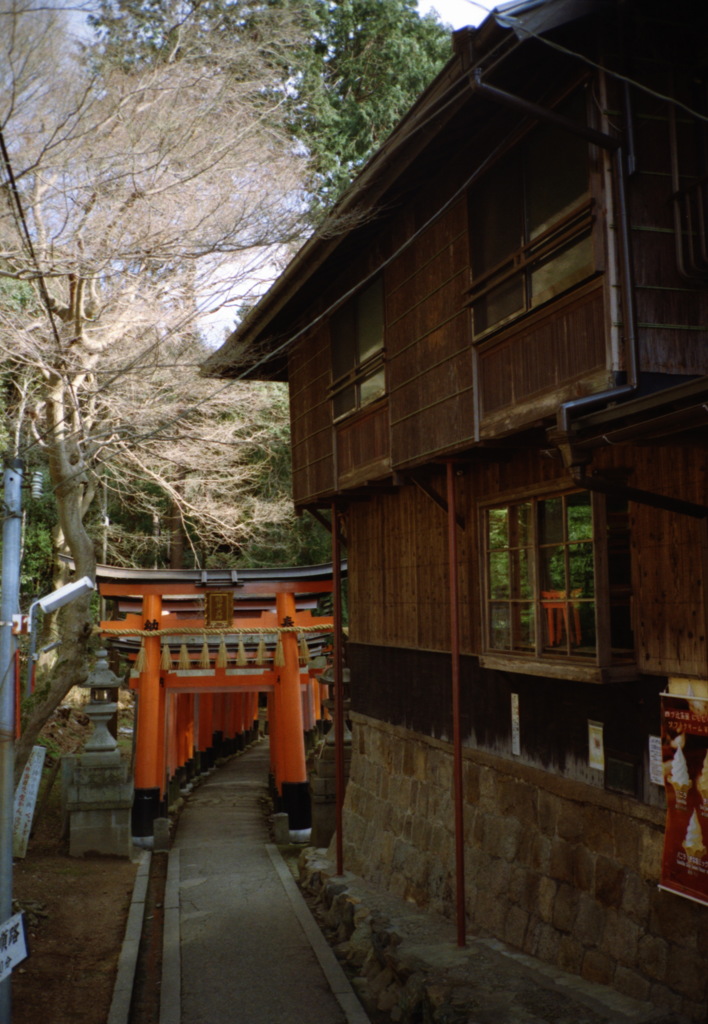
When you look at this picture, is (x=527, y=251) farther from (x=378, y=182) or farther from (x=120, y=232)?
(x=120, y=232)

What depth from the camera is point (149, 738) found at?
63.3 ft

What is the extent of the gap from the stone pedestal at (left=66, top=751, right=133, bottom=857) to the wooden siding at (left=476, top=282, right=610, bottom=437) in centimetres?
1122

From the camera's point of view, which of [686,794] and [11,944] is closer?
[686,794]

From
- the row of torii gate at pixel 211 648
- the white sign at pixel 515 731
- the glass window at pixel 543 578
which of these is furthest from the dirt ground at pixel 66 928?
the glass window at pixel 543 578

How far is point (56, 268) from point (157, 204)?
2.08 meters

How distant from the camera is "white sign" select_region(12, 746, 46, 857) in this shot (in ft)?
50.8

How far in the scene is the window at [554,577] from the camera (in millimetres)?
8141

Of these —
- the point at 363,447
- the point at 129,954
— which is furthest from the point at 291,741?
the point at 363,447

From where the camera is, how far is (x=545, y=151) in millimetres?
8164

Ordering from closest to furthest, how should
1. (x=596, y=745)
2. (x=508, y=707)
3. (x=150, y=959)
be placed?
1. (x=596, y=745)
2. (x=508, y=707)
3. (x=150, y=959)

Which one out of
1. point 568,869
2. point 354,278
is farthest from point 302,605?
point 568,869

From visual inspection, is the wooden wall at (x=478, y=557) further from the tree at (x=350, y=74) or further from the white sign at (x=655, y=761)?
the tree at (x=350, y=74)

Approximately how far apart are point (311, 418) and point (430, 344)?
4873mm

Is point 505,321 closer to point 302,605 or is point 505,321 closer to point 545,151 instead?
point 545,151
